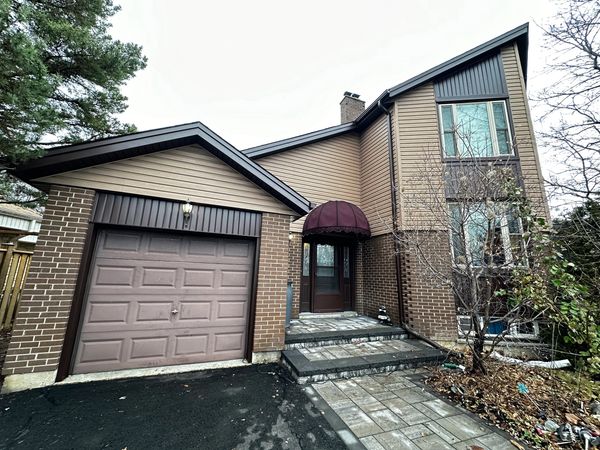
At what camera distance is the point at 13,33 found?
110 inches

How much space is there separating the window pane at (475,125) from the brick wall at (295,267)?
19.6 feet

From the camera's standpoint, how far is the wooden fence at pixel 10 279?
5.96 metres

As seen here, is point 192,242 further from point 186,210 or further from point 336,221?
point 336,221

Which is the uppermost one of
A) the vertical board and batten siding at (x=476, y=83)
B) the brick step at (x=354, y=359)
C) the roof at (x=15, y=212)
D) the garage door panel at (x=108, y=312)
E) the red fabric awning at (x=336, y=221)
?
the vertical board and batten siding at (x=476, y=83)

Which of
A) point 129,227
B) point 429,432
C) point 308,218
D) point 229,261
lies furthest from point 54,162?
point 429,432

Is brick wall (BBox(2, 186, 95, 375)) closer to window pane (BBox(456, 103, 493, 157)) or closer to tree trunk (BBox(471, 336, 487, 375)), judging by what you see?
tree trunk (BBox(471, 336, 487, 375))

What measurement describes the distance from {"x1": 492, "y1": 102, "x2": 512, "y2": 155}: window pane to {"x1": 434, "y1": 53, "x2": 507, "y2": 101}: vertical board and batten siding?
1.45 ft

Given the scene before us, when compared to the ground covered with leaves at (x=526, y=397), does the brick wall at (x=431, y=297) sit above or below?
above

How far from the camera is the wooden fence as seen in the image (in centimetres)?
596

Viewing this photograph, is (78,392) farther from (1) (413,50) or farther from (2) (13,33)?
(1) (413,50)

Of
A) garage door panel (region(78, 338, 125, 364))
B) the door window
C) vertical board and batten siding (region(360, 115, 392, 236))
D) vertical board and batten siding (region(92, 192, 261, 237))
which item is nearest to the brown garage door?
garage door panel (region(78, 338, 125, 364))

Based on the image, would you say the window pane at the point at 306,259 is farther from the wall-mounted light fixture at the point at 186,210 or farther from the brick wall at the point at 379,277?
the wall-mounted light fixture at the point at 186,210

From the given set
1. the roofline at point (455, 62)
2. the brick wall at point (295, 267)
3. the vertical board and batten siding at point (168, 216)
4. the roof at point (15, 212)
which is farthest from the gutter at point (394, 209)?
the roof at point (15, 212)

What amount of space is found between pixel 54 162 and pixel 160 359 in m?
3.79
